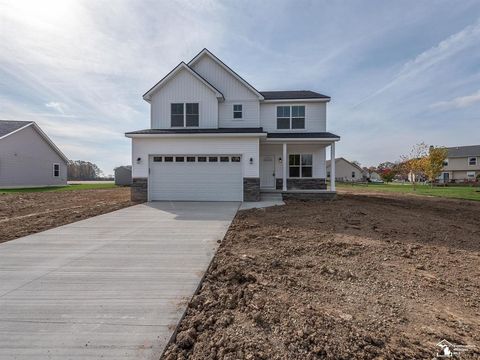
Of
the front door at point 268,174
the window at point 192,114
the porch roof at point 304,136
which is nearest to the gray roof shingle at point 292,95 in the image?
the porch roof at point 304,136

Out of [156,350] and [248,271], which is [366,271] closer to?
[248,271]

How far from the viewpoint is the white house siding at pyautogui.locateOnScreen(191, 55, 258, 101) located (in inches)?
640

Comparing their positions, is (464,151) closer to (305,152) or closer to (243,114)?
(305,152)

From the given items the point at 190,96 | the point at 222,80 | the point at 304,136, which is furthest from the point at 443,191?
the point at 190,96

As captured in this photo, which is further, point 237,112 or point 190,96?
point 237,112

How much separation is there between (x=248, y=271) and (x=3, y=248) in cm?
542

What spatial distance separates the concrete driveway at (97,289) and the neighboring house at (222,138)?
263 inches

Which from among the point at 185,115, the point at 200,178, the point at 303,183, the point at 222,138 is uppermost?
the point at 185,115

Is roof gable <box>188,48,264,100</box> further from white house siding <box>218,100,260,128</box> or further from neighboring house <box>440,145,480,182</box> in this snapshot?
neighboring house <box>440,145,480,182</box>

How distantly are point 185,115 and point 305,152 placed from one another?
25.8ft

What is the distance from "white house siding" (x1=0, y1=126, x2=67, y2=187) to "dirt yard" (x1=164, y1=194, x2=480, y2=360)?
26.3m

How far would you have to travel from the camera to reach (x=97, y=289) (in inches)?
147

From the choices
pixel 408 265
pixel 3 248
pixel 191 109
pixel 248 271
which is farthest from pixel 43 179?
pixel 408 265

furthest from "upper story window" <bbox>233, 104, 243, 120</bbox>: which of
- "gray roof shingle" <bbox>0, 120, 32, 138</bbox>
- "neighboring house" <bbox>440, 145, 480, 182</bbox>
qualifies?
"neighboring house" <bbox>440, 145, 480, 182</bbox>
